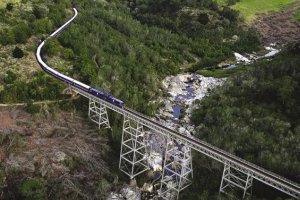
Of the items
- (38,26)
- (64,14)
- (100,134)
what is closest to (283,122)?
(100,134)

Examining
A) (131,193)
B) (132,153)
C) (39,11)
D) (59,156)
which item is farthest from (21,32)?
(131,193)

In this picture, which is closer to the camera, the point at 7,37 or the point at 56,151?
the point at 56,151

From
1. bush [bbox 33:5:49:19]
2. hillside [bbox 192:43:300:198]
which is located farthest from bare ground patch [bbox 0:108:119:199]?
bush [bbox 33:5:49:19]

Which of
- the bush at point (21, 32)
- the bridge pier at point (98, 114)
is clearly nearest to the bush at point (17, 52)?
the bush at point (21, 32)

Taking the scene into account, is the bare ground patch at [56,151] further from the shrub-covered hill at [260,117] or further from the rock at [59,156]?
the shrub-covered hill at [260,117]

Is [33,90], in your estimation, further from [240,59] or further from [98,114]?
[240,59]

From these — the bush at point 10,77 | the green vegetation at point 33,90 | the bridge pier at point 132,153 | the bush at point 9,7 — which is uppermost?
the bush at point 9,7
